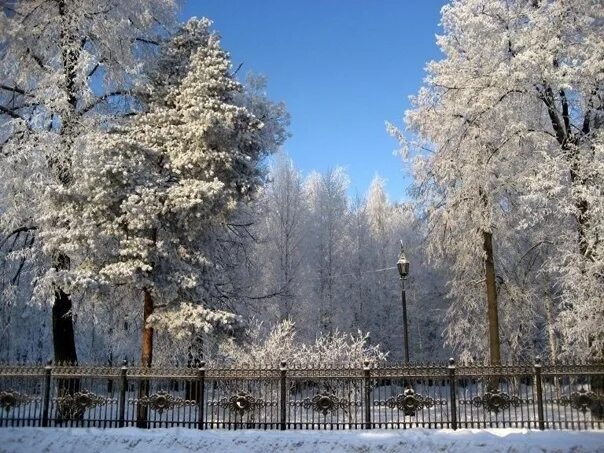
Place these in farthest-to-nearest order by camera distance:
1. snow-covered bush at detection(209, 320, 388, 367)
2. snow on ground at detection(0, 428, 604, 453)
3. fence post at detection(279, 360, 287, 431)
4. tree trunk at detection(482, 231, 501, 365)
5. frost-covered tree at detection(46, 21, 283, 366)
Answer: tree trunk at detection(482, 231, 501, 365), snow-covered bush at detection(209, 320, 388, 367), frost-covered tree at detection(46, 21, 283, 366), fence post at detection(279, 360, 287, 431), snow on ground at detection(0, 428, 604, 453)

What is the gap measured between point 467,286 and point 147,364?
39.7 ft

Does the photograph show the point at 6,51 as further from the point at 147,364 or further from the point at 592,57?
the point at 592,57

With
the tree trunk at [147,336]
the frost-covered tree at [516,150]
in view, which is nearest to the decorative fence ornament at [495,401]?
the frost-covered tree at [516,150]

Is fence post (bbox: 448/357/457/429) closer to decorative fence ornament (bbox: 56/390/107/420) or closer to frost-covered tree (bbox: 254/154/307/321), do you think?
decorative fence ornament (bbox: 56/390/107/420)

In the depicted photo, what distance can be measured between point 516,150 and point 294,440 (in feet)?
35.7

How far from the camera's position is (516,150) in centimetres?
1753

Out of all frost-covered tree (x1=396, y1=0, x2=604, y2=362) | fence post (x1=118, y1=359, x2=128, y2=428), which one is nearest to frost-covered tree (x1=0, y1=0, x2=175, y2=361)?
fence post (x1=118, y1=359, x2=128, y2=428)

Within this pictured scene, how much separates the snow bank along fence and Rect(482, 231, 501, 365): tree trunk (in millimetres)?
4429

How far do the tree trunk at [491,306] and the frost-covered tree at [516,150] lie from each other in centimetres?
3

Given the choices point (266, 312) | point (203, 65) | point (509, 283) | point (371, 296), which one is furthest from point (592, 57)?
point (371, 296)

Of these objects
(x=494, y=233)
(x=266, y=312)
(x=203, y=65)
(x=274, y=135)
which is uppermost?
(x=203, y=65)

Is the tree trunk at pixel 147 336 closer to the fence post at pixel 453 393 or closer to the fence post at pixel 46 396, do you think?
the fence post at pixel 46 396

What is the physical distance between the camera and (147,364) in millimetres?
16234

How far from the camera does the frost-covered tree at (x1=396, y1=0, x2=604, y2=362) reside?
1547 cm
